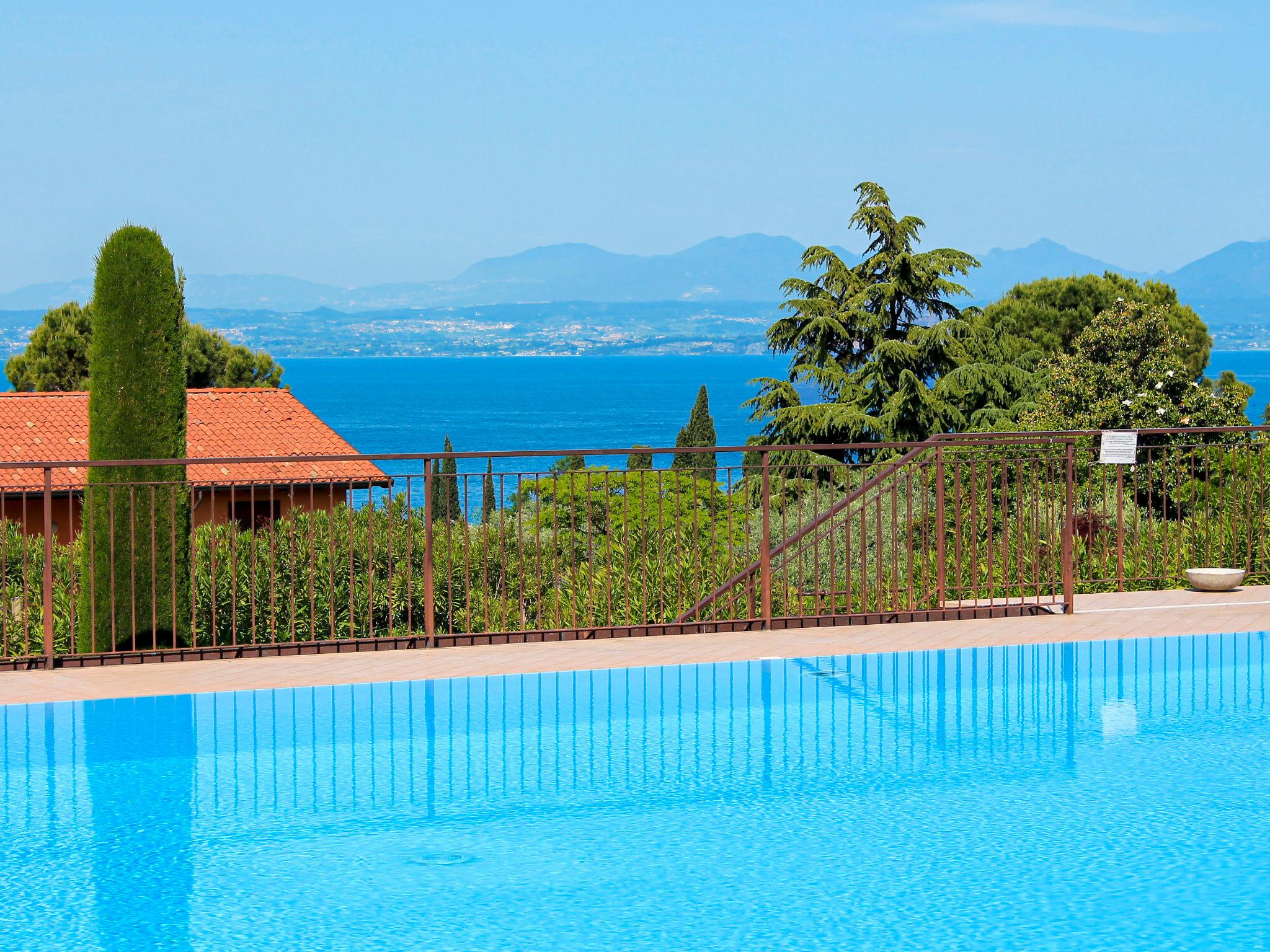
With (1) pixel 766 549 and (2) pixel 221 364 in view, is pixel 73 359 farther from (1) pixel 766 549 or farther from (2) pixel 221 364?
(1) pixel 766 549

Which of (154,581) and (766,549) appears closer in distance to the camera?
(154,581)

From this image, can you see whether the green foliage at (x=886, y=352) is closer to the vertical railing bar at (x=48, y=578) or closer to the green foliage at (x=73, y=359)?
the green foliage at (x=73, y=359)

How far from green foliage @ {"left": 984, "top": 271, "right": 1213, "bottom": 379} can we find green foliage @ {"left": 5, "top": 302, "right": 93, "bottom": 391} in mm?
25449

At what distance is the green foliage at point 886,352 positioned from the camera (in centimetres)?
2905

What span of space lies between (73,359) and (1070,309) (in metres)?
27.8

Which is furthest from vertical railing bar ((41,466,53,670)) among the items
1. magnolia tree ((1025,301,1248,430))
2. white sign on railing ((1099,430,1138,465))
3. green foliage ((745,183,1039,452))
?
green foliage ((745,183,1039,452))

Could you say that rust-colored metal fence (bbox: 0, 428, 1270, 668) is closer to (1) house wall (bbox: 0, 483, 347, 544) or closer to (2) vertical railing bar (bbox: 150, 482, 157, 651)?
(2) vertical railing bar (bbox: 150, 482, 157, 651)

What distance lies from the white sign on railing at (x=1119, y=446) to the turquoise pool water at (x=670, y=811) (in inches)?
66.5

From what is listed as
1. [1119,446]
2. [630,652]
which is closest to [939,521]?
[1119,446]

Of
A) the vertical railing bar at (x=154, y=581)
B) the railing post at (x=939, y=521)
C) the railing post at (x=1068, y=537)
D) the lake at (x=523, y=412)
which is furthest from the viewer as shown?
the lake at (x=523, y=412)

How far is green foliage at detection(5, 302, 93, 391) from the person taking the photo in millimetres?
39625

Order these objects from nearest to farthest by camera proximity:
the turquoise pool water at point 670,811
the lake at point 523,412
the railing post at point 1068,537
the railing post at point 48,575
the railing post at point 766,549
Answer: the turquoise pool water at point 670,811 < the railing post at point 48,575 < the railing post at point 766,549 < the railing post at point 1068,537 < the lake at point 523,412

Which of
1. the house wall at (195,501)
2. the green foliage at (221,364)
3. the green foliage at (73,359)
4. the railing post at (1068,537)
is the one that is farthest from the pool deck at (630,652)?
the green foliage at (221,364)

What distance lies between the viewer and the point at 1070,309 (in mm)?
38219
